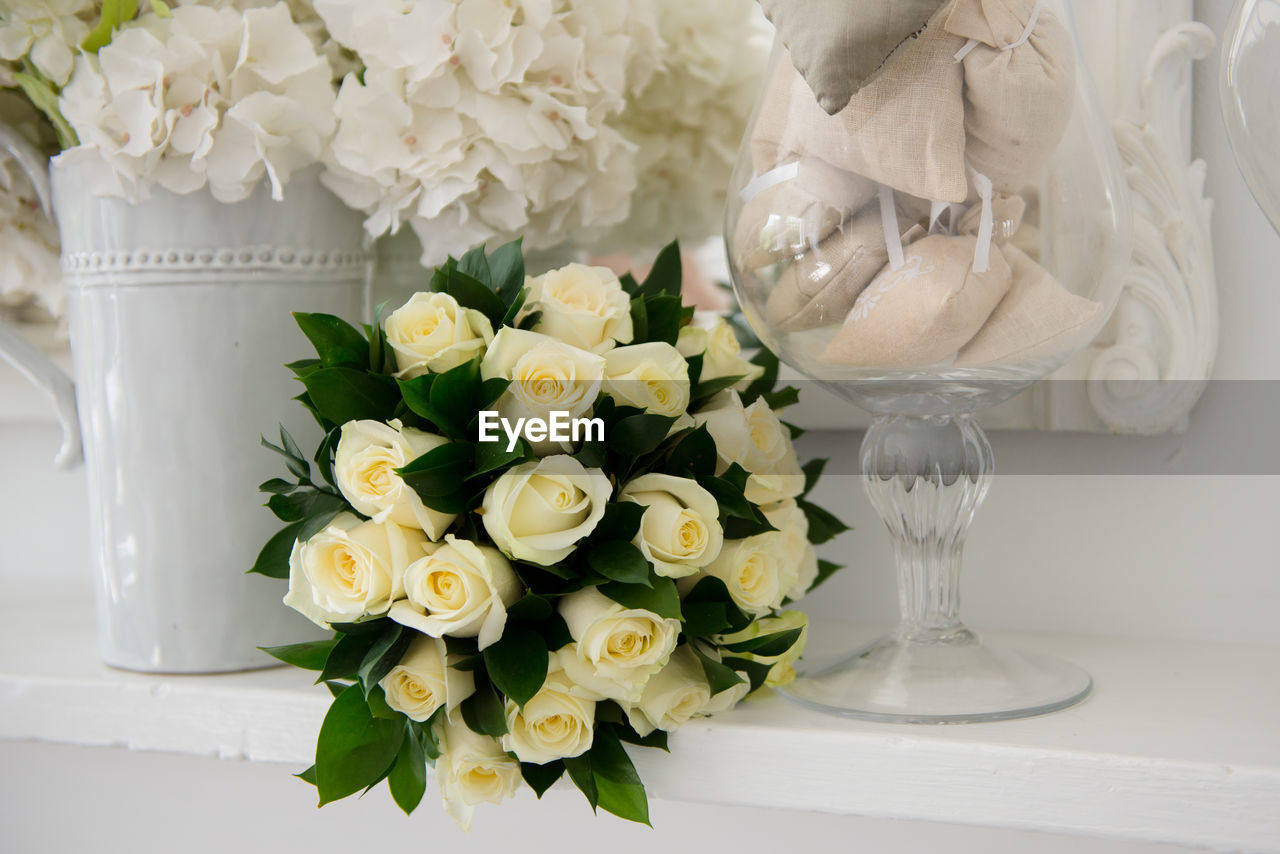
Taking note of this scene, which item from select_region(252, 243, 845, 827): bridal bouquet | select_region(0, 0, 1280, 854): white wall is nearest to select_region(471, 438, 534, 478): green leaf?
select_region(252, 243, 845, 827): bridal bouquet

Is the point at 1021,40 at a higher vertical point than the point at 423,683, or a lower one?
higher

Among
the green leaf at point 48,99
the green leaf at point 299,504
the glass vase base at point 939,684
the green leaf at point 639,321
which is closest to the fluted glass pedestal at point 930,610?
the glass vase base at point 939,684

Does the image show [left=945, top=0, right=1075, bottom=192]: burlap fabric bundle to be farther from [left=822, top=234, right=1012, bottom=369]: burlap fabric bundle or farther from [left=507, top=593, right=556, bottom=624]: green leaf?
[left=507, top=593, right=556, bottom=624]: green leaf

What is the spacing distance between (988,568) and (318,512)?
1.16 feet

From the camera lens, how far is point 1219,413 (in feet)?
1.67

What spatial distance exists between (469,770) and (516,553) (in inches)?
3.3

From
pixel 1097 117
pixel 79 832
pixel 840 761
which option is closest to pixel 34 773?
pixel 79 832

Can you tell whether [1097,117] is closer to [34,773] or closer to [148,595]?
[148,595]

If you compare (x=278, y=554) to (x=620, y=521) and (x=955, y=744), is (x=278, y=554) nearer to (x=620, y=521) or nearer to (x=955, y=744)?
(x=620, y=521)

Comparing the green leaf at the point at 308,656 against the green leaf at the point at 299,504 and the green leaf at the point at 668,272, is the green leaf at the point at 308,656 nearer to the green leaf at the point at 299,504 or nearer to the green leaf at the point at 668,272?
the green leaf at the point at 299,504

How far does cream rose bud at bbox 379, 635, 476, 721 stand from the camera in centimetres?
36

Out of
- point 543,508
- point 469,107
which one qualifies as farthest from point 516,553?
point 469,107

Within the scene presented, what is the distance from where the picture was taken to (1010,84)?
1.15ft

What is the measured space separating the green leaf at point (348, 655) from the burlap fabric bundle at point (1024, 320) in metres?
0.24
